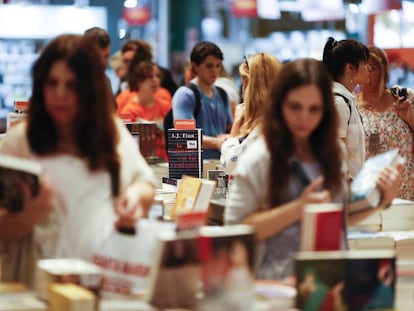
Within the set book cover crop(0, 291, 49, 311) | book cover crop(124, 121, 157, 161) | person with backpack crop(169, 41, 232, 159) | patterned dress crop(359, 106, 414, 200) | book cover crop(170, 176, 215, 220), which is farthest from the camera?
person with backpack crop(169, 41, 232, 159)

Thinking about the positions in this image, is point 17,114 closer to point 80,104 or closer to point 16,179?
point 80,104

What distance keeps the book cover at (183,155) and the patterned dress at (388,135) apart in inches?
53.0

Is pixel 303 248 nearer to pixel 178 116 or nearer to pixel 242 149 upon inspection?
pixel 242 149

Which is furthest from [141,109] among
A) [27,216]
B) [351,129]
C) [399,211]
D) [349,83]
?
[27,216]

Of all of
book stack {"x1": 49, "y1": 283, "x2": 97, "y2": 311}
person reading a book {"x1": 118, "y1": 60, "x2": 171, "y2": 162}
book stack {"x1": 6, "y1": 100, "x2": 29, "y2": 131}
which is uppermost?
person reading a book {"x1": 118, "y1": 60, "x2": 171, "y2": 162}

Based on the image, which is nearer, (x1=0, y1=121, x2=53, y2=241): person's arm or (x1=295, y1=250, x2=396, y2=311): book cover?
(x1=295, y1=250, x2=396, y2=311): book cover

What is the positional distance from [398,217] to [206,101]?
9.21 ft

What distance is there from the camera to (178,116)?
7.56 metres

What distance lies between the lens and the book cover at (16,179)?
3201 millimetres

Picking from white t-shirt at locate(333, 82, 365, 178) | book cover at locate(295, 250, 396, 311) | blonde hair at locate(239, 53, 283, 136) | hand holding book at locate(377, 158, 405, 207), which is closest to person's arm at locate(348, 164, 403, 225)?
hand holding book at locate(377, 158, 405, 207)

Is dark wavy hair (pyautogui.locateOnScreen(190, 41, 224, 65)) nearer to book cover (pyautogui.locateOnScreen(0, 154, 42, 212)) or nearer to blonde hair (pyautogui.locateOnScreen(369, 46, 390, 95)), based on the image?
blonde hair (pyautogui.locateOnScreen(369, 46, 390, 95))

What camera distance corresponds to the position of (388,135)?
6953 millimetres

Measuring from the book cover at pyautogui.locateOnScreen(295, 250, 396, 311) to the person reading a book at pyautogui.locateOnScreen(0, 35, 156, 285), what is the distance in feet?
1.95

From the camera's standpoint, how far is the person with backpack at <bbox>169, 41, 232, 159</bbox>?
7.62 metres
